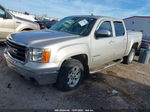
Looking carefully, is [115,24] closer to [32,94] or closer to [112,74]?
[112,74]

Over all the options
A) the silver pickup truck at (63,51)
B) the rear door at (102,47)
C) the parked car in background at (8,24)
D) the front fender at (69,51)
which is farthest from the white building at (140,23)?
the front fender at (69,51)

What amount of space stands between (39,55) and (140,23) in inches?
846

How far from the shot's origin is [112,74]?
169 inches

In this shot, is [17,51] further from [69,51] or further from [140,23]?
[140,23]

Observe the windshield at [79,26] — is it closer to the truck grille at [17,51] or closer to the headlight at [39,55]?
the headlight at [39,55]

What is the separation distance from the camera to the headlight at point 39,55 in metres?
2.29

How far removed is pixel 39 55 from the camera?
232 cm

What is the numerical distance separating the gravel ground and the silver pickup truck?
31 cm

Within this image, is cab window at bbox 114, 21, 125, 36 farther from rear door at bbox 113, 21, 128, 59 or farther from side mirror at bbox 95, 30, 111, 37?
side mirror at bbox 95, 30, 111, 37

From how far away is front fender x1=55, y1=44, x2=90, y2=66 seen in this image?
2.41 metres

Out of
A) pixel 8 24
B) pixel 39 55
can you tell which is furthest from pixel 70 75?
pixel 8 24

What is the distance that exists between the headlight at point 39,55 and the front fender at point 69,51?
203 mm

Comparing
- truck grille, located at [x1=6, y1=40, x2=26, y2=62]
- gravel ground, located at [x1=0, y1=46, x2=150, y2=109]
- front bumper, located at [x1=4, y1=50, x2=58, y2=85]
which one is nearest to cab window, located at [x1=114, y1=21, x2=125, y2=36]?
gravel ground, located at [x1=0, y1=46, x2=150, y2=109]

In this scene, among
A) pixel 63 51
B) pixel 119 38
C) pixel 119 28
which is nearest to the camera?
pixel 63 51
